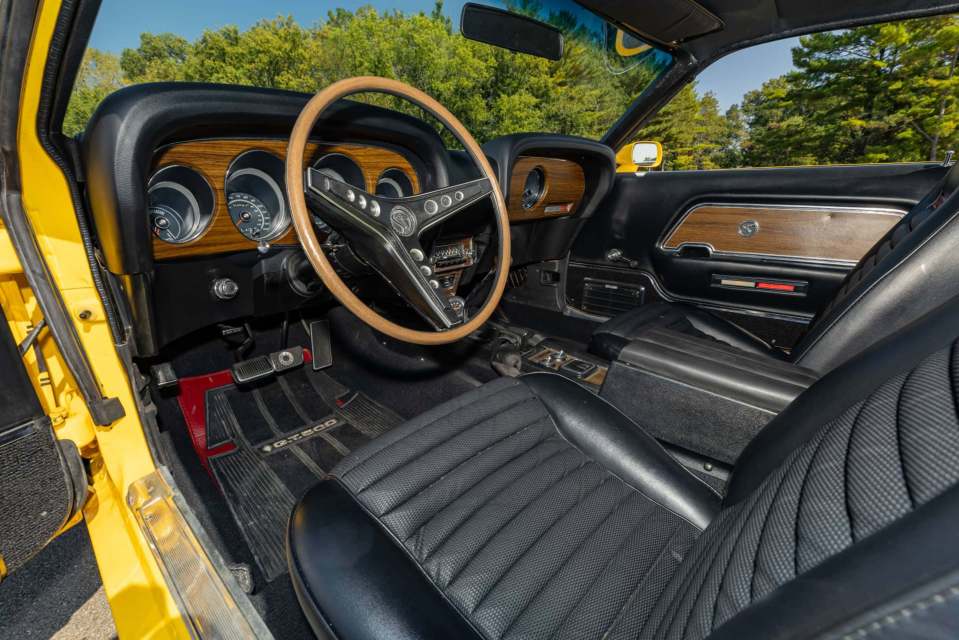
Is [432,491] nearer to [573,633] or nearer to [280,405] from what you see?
[573,633]

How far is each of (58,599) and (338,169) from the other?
148 cm

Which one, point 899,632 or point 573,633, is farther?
point 573,633

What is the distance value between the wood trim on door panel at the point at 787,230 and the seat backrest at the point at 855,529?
1.35 m

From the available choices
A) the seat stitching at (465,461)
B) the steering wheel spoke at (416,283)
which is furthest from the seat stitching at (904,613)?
the steering wheel spoke at (416,283)

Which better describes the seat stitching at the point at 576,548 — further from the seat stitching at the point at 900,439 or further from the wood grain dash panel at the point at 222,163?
the wood grain dash panel at the point at 222,163

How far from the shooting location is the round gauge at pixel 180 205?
4.25 ft

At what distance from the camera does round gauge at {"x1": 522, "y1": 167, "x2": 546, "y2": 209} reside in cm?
217

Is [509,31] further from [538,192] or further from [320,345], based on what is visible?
[320,345]

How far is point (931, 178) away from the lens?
172 cm

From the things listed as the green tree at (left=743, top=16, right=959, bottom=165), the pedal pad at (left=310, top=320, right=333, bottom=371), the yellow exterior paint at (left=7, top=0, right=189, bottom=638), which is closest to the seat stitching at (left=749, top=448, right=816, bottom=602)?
the yellow exterior paint at (left=7, top=0, right=189, bottom=638)

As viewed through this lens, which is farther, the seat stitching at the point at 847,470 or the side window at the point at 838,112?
the side window at the point at 838,112

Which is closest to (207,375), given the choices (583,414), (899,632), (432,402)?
(432,402)

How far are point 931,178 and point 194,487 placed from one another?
2.79m

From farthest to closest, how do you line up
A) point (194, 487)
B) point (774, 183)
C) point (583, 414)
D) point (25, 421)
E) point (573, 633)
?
point (774, 183)
point (194, 487)
point (583, 414)
point (25, 421)
point (573, 633)
